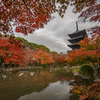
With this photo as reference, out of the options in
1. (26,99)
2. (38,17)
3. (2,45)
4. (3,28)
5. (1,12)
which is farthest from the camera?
(2,45)

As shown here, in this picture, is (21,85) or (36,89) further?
(21,85)

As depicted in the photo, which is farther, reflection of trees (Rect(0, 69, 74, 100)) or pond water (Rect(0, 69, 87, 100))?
reflection of trees (Rect(0, 69, 74, 100))

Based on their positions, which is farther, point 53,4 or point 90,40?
point 90,40

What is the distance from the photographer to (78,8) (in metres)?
1.98

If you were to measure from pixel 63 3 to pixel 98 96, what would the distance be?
300 centimetres

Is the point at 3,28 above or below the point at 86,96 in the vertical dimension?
above

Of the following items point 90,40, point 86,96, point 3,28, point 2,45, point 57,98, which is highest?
point 2,45

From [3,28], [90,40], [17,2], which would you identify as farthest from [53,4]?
[90,40]

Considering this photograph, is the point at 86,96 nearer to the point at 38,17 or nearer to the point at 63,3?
the point at 63,3

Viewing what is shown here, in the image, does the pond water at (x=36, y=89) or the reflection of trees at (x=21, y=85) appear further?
the reflection of trees at (x=21, y=85)

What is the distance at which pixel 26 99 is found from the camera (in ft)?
9.48

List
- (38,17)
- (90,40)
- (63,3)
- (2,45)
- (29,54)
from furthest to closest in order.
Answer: (29,54) → (2,45) → (90,40) → (38,17) → (63,3)

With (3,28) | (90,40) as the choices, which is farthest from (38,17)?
(90,40)

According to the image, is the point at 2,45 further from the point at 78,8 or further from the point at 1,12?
the point at 78,8
